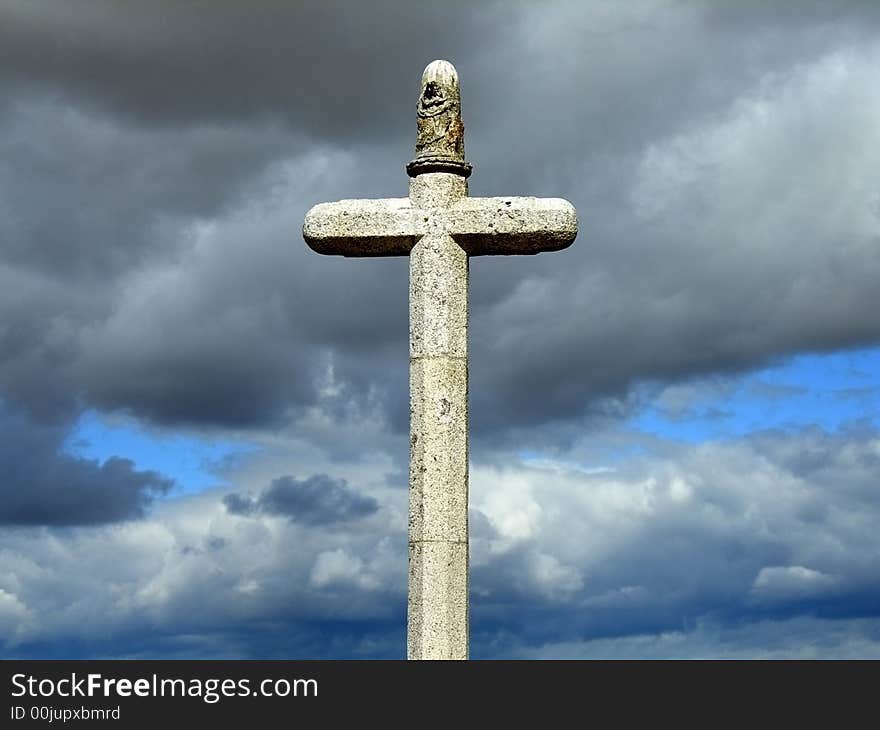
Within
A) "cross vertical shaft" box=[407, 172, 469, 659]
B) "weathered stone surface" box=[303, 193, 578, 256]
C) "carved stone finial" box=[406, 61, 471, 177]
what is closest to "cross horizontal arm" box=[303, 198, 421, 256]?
"weathered stone surface" box=[303, 193, 578, 256]

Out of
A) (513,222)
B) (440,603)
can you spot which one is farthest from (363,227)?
(440,603)

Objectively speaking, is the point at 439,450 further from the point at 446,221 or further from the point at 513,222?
the point at 513,222

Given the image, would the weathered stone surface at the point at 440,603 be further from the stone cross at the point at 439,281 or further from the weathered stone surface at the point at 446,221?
the weathered stone surface at the point at 446,221

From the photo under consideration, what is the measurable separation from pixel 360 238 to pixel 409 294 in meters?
1.06

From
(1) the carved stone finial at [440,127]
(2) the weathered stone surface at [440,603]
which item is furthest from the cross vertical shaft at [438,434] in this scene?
(1) the carved stone finial at [440,127]

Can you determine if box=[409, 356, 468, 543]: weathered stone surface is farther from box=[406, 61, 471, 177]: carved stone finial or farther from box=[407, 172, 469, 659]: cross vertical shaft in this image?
box=[406, 61, 471, 177]: carved stone finial

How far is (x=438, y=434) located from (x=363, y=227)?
3125mm

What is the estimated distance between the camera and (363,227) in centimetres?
2306

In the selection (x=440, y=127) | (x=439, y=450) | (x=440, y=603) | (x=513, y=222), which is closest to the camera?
(x=440, y=603)

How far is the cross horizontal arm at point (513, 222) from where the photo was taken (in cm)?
2275

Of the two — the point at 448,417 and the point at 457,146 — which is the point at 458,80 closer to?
the point at 457,146

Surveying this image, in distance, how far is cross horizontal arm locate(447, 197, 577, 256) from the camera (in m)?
22.8

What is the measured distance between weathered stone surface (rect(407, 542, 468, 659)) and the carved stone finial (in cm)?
529
